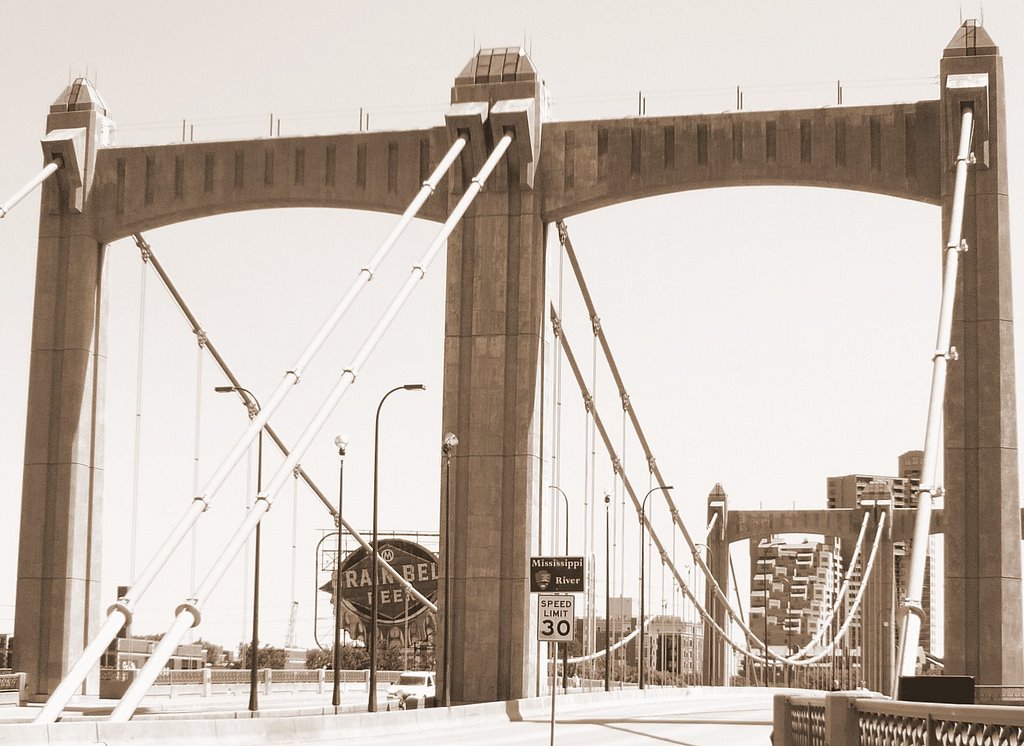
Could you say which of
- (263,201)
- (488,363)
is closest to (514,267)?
(488,363)

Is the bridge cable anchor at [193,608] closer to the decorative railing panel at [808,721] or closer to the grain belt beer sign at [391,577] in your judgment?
the decorative railing panel at [808,721]

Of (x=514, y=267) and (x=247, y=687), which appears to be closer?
(x=514, y=267)

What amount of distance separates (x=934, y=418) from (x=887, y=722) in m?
18.8

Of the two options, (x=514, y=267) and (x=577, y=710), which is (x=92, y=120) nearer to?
(x=514, y=267)

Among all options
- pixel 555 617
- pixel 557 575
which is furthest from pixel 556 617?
pixel 557 575

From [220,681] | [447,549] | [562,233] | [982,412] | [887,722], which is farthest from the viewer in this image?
[220,681]

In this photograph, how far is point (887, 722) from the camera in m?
15.8

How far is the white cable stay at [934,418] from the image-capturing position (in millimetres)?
29594

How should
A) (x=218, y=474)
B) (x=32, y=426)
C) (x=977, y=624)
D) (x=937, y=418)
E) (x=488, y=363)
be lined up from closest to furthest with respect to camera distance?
(x=218, y=474)
(x=937, y=418)
(x=977, y=624)
(x=488, y=363)
(x=32, y=426)

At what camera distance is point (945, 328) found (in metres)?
35.3

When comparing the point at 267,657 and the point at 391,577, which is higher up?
the point at 391,577

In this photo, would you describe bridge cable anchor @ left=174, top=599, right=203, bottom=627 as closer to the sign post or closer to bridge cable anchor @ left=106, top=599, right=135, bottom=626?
bridge cable anchor @ left=106, top=599, right=135, bottom=626

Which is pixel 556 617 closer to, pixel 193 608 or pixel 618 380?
pixel 193 608

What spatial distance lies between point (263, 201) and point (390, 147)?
385cm
